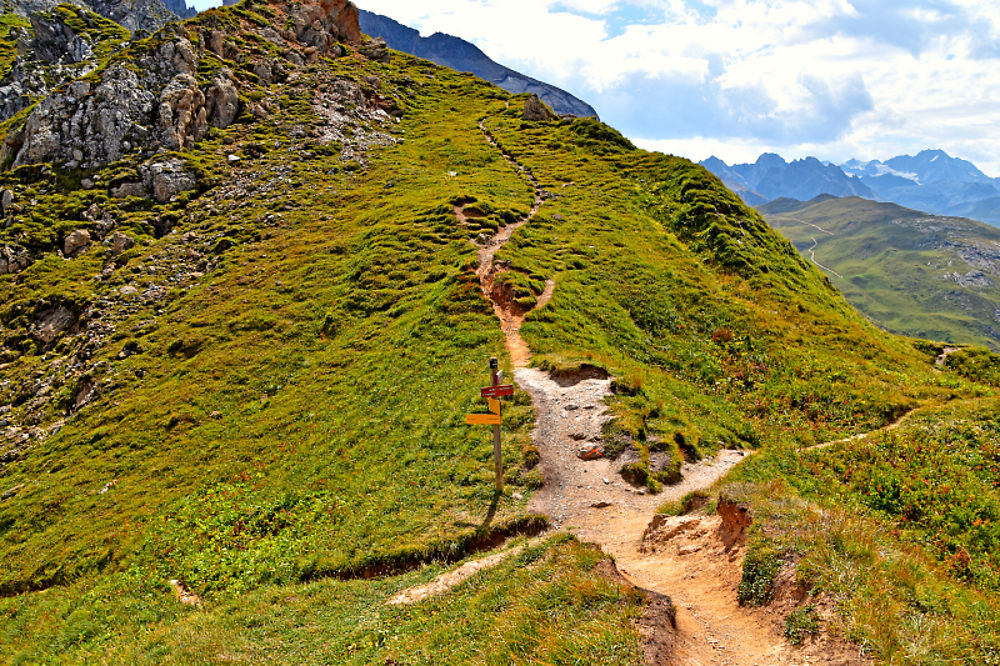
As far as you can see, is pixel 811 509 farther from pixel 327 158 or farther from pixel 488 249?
pixel 327 158

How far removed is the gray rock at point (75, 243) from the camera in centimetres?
4691

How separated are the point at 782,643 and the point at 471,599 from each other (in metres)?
6.37

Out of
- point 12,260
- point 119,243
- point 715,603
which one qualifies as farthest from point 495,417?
point 12,260

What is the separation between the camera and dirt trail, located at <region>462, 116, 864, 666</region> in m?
8.56

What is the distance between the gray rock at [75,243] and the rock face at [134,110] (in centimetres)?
908

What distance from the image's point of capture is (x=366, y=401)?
2559 cm

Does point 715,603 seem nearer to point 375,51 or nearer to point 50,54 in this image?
point 375,51

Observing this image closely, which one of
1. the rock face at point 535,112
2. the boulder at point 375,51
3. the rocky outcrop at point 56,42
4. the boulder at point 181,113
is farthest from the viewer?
the boulder at point 375,51

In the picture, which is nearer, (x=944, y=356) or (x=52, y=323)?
(x=944, y=356)

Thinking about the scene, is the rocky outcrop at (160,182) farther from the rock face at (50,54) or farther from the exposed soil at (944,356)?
the exposed soil at (944,356)

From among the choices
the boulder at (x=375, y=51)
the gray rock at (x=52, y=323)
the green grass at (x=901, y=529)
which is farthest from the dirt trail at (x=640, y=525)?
the boulder at (x=375, y=51)

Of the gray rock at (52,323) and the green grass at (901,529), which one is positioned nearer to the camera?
the green grass at (901,529)

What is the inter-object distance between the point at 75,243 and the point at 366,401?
140 feet

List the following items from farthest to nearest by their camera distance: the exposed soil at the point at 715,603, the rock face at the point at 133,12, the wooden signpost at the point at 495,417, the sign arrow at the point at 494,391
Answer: the rock face at the point at 133,12, the sign arrow at the point at 494,391, the wooden signpost at the point at 495,417, the exposed soil at the point at 715,603
